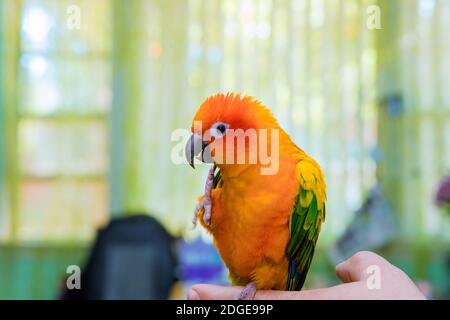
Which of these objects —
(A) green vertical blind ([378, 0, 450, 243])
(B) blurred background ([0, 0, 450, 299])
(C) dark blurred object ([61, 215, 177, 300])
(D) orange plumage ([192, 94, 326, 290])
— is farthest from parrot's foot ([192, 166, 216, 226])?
(C) dark blurred object ([61, 215, 177, 300])

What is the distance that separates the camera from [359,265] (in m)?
0.25

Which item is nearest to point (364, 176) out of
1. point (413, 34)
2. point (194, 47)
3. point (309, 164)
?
point (309, 164)

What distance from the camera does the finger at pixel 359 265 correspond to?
0.80ft

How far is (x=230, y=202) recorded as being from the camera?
0.68 feet

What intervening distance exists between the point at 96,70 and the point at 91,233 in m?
0.55

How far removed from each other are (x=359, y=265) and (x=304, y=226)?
1.5 inches

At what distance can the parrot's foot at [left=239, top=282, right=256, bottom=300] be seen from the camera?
0.71 feet

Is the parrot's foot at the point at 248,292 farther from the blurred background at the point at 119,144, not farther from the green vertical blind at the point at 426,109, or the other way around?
the green vertical blind at the point at 426,109

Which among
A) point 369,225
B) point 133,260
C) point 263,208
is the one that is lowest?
point 133,260

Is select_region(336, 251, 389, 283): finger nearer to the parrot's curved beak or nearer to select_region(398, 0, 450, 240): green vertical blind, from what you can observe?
the parrot's curved beak

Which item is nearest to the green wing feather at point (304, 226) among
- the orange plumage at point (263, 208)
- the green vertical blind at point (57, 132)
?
the orange plumage at point (263, 208)

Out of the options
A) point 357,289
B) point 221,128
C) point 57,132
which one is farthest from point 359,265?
point 57,132

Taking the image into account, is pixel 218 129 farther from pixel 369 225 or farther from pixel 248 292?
pixel 369 225

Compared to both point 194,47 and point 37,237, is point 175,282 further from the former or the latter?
point 194,47
